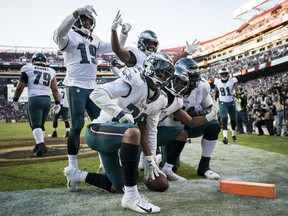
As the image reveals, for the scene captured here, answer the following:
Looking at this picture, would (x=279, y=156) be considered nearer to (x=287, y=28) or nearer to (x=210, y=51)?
(x=287, y=28)

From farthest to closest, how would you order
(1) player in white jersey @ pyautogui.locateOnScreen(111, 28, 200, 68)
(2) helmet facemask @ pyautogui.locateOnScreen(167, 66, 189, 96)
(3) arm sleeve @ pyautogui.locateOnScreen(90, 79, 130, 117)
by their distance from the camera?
(1) player in white jersey @ pyautogui.locateOnScreen(111, 28, 200, 68) → (2) helmet facemask @ pyautogui.locateOnScreen(167, 66, 189, 96) → (3) arm sleeve @ pyautogui.locateOnScreen(90, 79, 130, 117)

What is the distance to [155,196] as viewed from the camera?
2605 millimetres

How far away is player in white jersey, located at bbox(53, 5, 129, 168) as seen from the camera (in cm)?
327

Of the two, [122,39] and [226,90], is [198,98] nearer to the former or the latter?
[122,39]

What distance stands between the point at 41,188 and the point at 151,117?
136 centimetres

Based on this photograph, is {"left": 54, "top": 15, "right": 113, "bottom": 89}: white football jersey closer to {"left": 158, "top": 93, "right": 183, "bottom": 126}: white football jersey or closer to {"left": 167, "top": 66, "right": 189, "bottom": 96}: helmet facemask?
{"left": 158, "top": 93, "right": 183, "bottom": 126}: white football jersey

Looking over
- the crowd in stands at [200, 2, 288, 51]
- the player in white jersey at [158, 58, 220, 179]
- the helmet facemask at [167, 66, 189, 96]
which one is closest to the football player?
the player in white jersey at [158, 58, 220, 179]

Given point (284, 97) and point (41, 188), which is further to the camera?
point (284, 97)

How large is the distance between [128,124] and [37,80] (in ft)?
11.9

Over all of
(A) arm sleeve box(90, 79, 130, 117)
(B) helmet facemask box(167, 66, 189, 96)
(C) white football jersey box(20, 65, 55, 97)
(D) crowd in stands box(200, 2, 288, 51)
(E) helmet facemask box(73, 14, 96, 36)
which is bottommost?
(A) arm sleeve box(90, 79, 130, 117)

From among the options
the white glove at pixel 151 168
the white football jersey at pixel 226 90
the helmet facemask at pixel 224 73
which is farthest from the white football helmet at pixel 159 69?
the helmet facemask at pixel 224 73

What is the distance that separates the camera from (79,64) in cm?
365

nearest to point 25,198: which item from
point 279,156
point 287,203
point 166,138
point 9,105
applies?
point 166,138

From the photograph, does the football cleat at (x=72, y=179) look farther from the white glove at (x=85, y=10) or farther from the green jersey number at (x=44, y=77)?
the green jersey number at (x=44, y=77)
